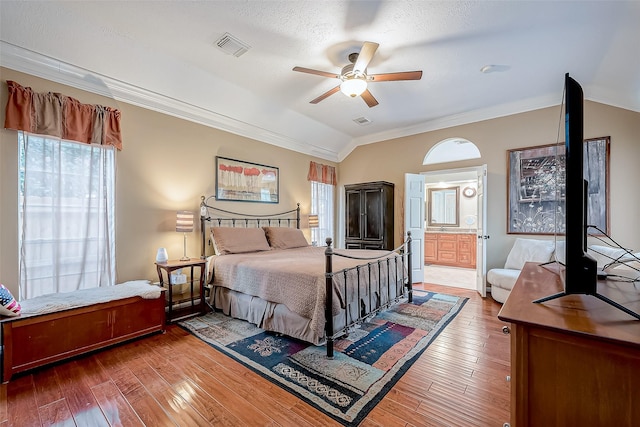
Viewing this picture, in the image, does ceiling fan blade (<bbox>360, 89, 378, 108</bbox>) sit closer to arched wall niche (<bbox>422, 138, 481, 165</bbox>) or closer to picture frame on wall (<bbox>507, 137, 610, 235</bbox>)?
picture frame on wall (<bbox>507, 137, 610, 235</bbox>)

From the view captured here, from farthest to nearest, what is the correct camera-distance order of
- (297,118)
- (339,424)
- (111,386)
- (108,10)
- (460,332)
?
(297,118)
(460,332)
(108,10)
(111,386)
(339,424)

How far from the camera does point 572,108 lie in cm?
121

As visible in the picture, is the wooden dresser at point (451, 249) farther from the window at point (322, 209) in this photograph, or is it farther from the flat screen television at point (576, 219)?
the flat screen television at point (576, 219)

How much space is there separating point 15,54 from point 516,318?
4321mm

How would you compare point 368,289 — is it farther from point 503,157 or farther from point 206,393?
point 503,157

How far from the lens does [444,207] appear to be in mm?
7938

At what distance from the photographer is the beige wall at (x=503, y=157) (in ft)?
12.0

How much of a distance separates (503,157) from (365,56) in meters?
3.35

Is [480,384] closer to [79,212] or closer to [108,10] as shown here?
[79,212]

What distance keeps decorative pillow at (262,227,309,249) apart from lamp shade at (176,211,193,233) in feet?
4.18

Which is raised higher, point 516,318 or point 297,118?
point 297,118

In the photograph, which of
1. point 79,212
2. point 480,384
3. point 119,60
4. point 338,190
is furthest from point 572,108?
point 338,190

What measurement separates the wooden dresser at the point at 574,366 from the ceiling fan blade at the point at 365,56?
231 cm

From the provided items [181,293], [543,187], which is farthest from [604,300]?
[181,293]
